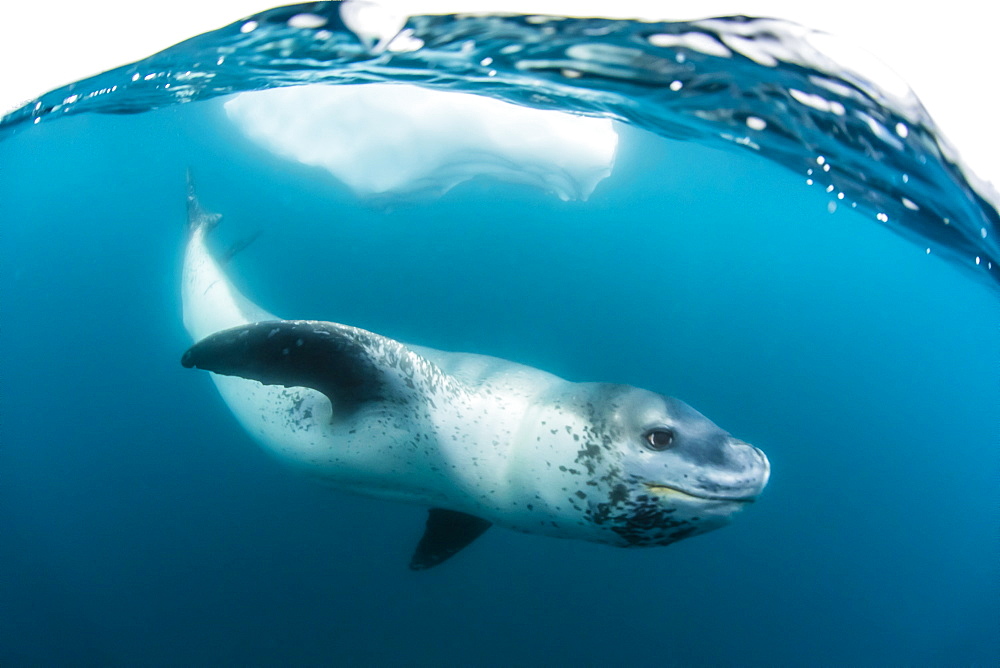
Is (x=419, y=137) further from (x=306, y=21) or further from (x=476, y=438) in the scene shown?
(x=476, y=438)

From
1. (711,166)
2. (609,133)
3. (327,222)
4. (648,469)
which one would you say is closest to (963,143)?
(648,469)

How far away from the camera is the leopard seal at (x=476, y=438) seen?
2.56m

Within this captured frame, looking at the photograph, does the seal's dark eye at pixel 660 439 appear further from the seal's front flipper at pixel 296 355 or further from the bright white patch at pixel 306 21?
the bright white patch at pixel 306 21

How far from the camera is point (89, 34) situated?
504 centimetres

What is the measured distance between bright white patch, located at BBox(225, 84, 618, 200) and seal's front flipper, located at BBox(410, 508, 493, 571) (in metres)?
6.21

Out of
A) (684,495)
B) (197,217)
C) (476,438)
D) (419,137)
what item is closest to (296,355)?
(476,438)

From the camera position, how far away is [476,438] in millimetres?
3375

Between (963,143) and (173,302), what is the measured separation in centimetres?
863

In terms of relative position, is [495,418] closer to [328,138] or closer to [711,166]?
[328,138]

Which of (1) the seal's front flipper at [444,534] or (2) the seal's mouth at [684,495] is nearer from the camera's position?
(2) the seal's mouth at [684,495]

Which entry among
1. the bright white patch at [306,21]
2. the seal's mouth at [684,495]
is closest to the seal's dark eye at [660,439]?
the seal's mouth at [684,495]

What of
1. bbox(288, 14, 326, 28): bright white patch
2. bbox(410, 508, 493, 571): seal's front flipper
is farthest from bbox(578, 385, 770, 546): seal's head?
bbox(288, 14, 326, 28): bright white patch

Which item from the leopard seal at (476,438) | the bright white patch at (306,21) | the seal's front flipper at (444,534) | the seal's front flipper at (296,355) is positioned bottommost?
the seal's front flipper at (444,534)

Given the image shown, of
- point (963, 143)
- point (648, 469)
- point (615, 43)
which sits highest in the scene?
point (615, 43)
